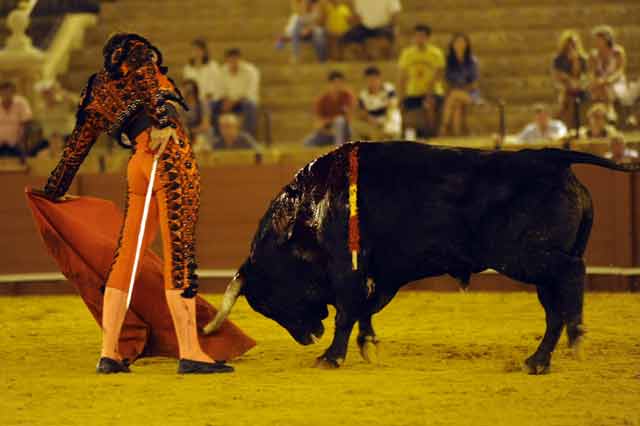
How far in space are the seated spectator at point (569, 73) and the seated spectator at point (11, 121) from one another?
416 cm

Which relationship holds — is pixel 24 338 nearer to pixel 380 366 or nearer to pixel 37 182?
pixel 380 366

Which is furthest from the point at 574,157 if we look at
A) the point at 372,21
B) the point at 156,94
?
the point at 372,21

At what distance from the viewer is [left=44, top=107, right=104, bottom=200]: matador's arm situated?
614cm

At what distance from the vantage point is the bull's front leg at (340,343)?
20.9 feet

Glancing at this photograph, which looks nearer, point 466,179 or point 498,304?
point 466,179

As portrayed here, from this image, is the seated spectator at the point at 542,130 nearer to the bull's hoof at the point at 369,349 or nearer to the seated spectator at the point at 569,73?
the seated spectator at the point at 569,73

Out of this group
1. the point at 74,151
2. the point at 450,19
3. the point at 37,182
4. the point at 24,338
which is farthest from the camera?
the point at 450,19

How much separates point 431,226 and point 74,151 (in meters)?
1.50

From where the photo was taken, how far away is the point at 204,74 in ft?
41.5

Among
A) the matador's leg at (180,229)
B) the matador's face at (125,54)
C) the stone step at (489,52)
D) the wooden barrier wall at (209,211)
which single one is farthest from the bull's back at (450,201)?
the stone step at (489,52)

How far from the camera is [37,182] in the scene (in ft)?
34.4

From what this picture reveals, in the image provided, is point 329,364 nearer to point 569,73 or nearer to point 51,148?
point 51,148

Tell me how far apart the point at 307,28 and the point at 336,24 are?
0.26 meters

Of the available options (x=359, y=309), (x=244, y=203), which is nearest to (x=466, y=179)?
(x=359, y=309)
